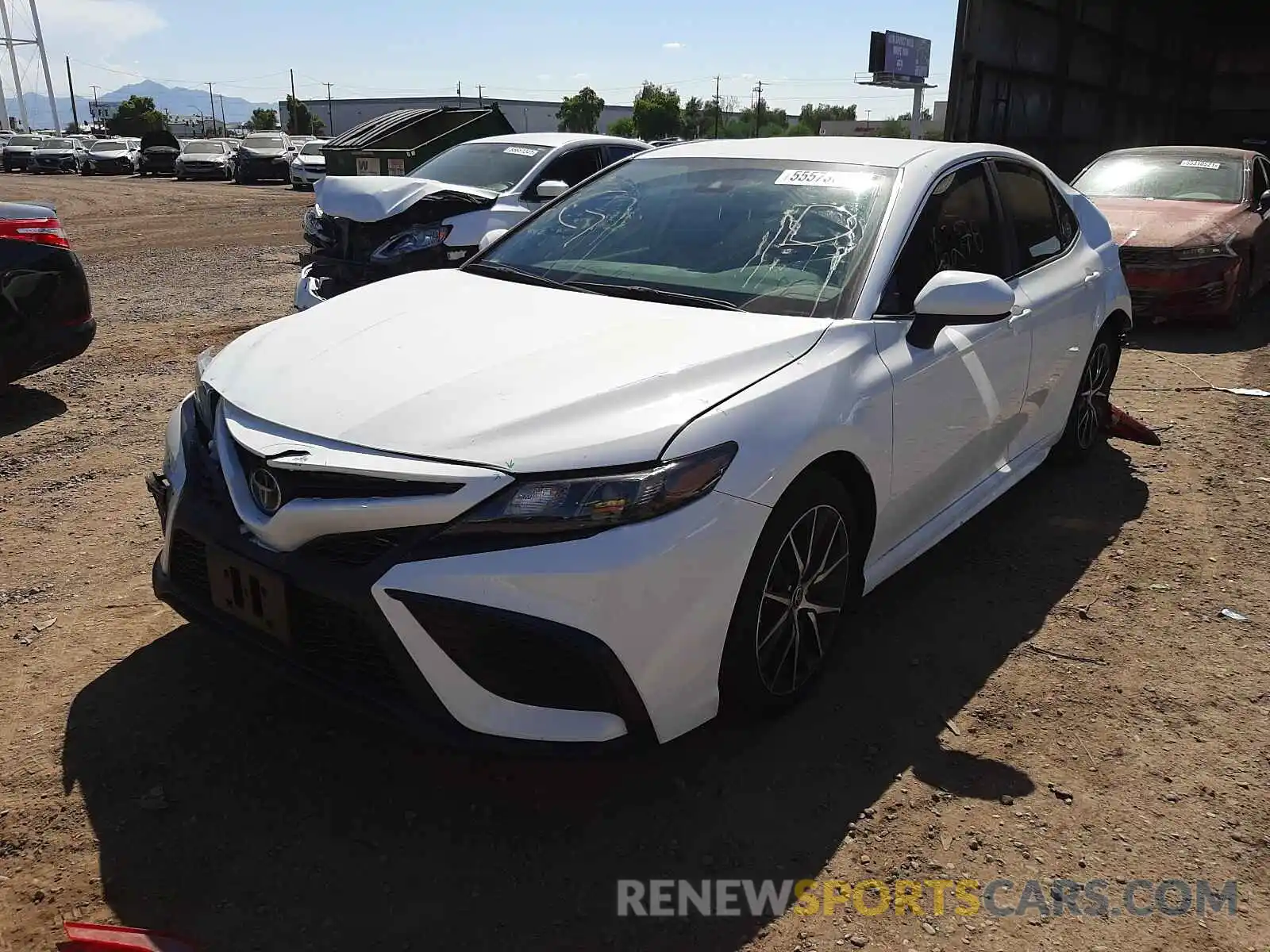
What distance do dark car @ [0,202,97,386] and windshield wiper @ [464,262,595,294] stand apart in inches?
112

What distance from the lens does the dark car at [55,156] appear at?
31.7 meters

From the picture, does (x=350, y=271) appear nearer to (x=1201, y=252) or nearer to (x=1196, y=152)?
(x=1201, y=252)

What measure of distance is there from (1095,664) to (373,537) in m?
2.37

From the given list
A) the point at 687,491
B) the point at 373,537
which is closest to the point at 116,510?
the point at 373,537

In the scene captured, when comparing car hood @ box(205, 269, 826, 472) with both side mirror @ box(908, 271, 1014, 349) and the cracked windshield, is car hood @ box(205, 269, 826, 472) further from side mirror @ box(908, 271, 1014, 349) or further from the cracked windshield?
side mirror @ box(908, 271, 1014, 349)

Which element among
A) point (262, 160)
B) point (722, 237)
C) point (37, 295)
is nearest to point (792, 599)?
point (722, 237)

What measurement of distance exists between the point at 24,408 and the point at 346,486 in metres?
4.28

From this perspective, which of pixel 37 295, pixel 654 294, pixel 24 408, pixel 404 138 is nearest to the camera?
pixel 654 294

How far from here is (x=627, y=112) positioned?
375ft

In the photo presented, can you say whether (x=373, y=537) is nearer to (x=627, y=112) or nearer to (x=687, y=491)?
(x=687, y=491)

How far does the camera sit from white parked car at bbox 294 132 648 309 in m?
6.34

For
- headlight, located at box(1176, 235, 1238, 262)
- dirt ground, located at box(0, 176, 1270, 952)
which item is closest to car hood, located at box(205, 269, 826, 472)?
dirt ground, located at box(0, 176, 1270, 952)

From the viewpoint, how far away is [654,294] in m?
3.03

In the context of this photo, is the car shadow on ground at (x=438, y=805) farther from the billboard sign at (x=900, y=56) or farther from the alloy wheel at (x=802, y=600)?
the billboard sign at (x=900, y=56)
